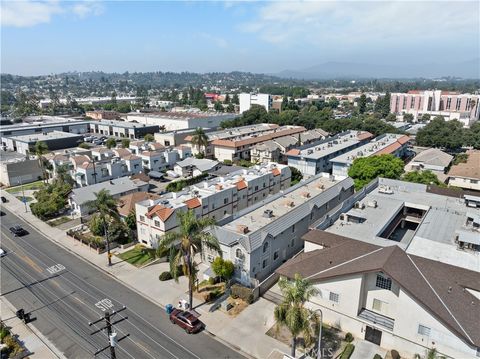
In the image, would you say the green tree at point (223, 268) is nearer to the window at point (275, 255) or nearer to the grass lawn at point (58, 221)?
the window at point (275, 255)

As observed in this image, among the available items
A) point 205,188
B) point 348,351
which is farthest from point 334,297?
point 205,188

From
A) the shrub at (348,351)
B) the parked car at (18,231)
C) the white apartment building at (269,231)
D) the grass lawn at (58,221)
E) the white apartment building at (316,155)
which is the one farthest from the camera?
the white apartment building at (316,155)

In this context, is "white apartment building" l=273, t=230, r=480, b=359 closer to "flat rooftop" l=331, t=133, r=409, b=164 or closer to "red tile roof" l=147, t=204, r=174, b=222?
"red tile roof" l=147, t=204, r=174, b=222

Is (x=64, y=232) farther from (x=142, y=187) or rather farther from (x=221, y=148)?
(x=221, y=148)

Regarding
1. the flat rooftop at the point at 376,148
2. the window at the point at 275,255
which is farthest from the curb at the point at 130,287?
the flat rooftop at the point at 376,148

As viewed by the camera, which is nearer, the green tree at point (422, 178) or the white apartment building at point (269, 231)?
the white apartment building at point (269, 231)

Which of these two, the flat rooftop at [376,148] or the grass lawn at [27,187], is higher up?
the flat rooftop at [376,148]
